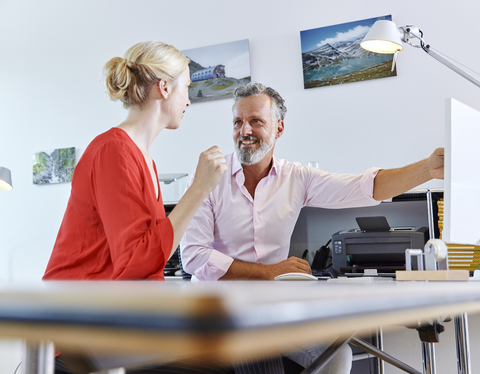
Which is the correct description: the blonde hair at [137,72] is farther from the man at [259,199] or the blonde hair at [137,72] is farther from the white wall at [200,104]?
the white wall at [200,104]

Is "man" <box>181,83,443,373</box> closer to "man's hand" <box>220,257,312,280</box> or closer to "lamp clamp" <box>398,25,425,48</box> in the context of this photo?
"man's hand" <box>220,257,312,280</box>

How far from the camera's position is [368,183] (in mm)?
1879

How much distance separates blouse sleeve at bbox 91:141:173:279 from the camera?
40.2 inches

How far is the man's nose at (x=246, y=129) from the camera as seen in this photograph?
86.0 inches

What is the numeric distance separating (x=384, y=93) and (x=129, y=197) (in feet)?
8.28

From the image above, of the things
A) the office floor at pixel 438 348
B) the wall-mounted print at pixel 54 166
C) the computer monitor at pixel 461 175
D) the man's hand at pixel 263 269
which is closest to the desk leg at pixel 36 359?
the computer monitor at pixel 461 175

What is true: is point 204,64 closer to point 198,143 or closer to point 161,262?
point 198,143

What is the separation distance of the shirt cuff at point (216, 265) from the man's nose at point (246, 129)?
0.57 m

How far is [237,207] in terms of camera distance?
2049 mm

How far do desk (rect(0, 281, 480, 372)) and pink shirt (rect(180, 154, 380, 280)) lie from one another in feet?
5.61

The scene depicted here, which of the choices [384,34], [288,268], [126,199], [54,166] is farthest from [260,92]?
[54,166]

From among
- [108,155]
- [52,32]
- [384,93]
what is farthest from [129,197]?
[52,32]

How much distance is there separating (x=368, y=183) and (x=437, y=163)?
0.39 meters

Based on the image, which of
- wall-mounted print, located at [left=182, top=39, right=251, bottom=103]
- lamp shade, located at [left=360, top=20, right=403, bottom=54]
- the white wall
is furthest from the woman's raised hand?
wall-mounted print, located at [left=182, top=39, right=251, bottom=103]
